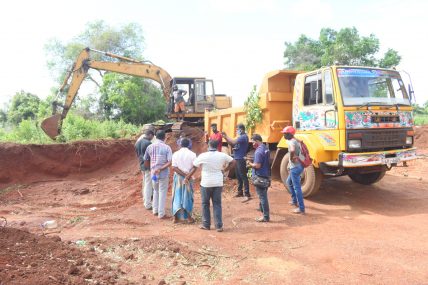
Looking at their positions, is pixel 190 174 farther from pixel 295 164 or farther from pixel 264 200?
pixel 295 164

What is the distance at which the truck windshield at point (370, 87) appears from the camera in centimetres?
688

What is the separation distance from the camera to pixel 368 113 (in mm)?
6809

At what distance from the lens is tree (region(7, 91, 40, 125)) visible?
28312mm

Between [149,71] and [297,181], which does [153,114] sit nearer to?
[149,71]

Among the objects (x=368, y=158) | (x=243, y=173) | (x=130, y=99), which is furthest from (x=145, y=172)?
(x=130, y=99)

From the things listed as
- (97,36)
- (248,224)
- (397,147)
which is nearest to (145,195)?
(248,224)

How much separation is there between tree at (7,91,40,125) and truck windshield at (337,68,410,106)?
2630cm

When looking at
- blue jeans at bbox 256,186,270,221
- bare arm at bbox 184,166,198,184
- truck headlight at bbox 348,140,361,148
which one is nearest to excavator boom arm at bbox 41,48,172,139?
bare arm at bbox 184,166,198,184

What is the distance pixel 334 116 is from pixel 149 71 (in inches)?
372

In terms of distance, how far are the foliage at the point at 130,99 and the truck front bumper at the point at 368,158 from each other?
19.4 metres

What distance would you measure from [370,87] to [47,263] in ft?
20.7

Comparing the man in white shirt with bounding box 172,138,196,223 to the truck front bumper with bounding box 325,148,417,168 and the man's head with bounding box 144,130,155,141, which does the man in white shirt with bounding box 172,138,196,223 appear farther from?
the truck front bumper with bounding box 325,148,417,168

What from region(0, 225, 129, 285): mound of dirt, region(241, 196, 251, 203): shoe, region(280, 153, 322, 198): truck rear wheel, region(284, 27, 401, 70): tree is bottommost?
region(241, 196, 251, 203): shoe

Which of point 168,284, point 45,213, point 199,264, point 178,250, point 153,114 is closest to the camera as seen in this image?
point 168,284
